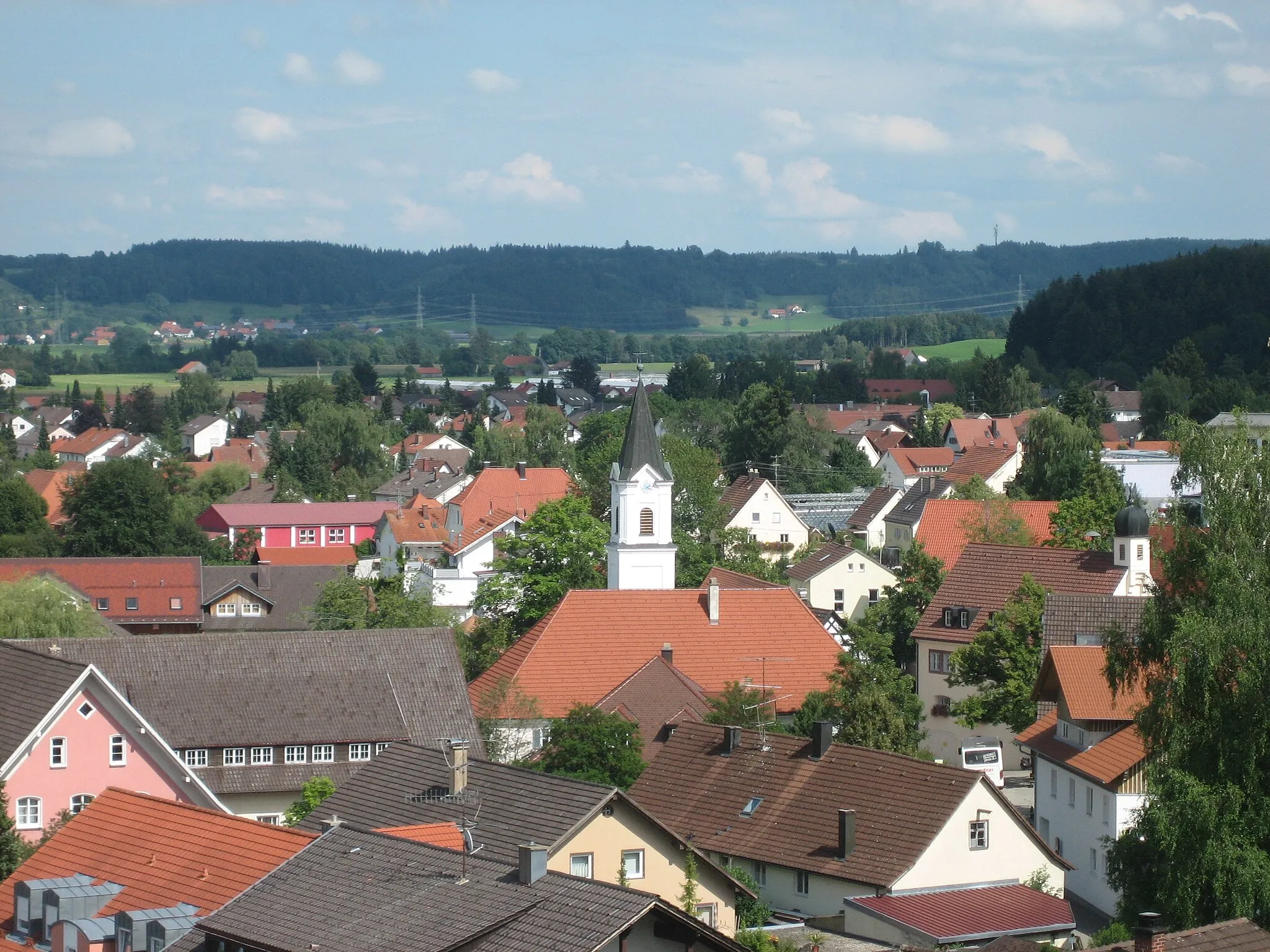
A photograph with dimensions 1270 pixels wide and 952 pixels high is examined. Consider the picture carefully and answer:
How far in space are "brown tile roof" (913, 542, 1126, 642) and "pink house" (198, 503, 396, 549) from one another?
50972 millimetres

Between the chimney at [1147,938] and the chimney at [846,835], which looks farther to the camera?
the chimney at [846,835]

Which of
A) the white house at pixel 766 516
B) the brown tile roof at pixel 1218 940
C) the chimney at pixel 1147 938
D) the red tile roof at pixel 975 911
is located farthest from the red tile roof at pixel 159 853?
the white house at pixel 766 516

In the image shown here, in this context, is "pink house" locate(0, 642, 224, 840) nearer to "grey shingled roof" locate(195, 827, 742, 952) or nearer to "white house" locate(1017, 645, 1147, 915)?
"grey shingled roof" locate(195, 827, 742, 952)

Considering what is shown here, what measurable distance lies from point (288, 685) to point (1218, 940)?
23626 millimetres

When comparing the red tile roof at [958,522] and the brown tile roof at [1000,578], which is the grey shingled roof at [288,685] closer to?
the brown tile roof at [1000,578]

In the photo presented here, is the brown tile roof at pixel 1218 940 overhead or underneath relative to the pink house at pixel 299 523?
overhead

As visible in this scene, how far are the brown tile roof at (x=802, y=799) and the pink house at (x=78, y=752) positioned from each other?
28.9ft

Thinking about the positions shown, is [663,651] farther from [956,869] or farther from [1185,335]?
[1185,335]

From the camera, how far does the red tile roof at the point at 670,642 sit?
47594 millimetres

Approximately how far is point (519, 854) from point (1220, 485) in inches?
625

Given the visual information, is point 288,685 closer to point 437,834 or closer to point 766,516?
point 437,834

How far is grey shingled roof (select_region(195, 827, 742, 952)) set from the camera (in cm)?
1848

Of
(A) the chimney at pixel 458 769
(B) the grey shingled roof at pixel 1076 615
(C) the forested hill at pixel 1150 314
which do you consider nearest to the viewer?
(A) the chimney at pixel 458 769

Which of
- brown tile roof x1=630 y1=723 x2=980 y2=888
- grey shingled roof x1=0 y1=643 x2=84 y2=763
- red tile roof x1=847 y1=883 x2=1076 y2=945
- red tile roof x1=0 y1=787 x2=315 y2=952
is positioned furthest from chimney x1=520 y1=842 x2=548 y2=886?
grey shingled roof x1=0 y1=643 x2=84 y2=763
